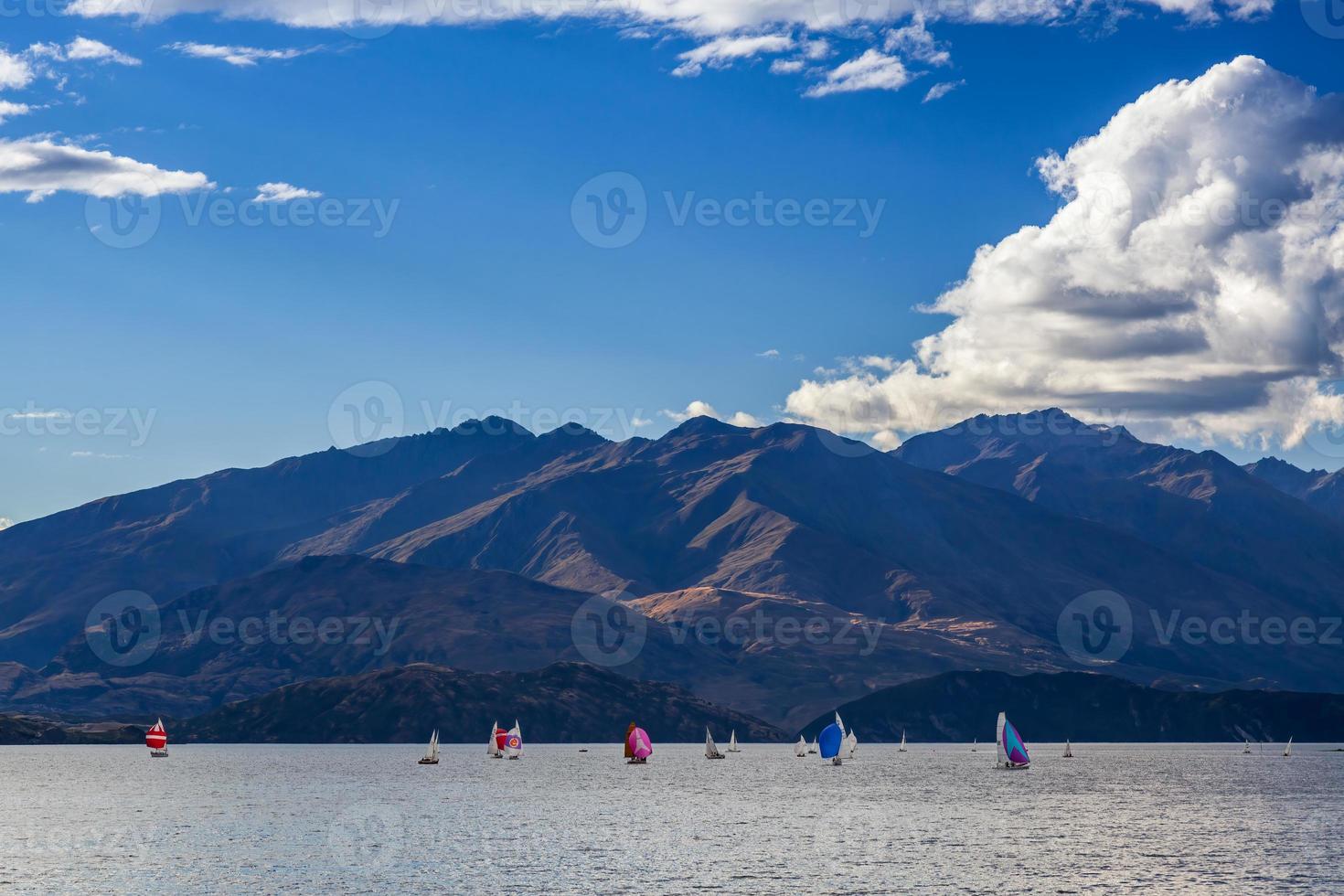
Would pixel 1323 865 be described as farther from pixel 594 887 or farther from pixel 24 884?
pixel 24 884

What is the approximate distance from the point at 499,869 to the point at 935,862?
128 feet

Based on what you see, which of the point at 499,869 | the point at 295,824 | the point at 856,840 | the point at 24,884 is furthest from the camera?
the point at 295,824

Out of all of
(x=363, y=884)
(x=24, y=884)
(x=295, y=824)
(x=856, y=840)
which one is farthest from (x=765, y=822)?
(x=24, y=884)

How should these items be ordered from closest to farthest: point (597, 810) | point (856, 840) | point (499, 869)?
point (499, 869)
point (856, 840)
point (597, 810)

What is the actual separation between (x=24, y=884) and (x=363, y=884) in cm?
2526

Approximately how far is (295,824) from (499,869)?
53.1m

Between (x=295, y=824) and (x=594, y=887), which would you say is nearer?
(x=594, y=887)

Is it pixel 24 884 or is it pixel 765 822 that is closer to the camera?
pixel 24 884

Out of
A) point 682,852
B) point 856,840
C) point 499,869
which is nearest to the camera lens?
point 499,869

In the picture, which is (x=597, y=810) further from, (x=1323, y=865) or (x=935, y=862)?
(x=1323, y=865)

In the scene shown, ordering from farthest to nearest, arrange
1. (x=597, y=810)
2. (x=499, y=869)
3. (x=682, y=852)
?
(x=597, y=810)
(x=682, y=852)
(x=499, y=869)

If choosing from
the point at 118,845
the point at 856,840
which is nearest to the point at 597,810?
the point at 856,840

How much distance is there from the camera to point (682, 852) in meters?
141

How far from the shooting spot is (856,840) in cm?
15300
